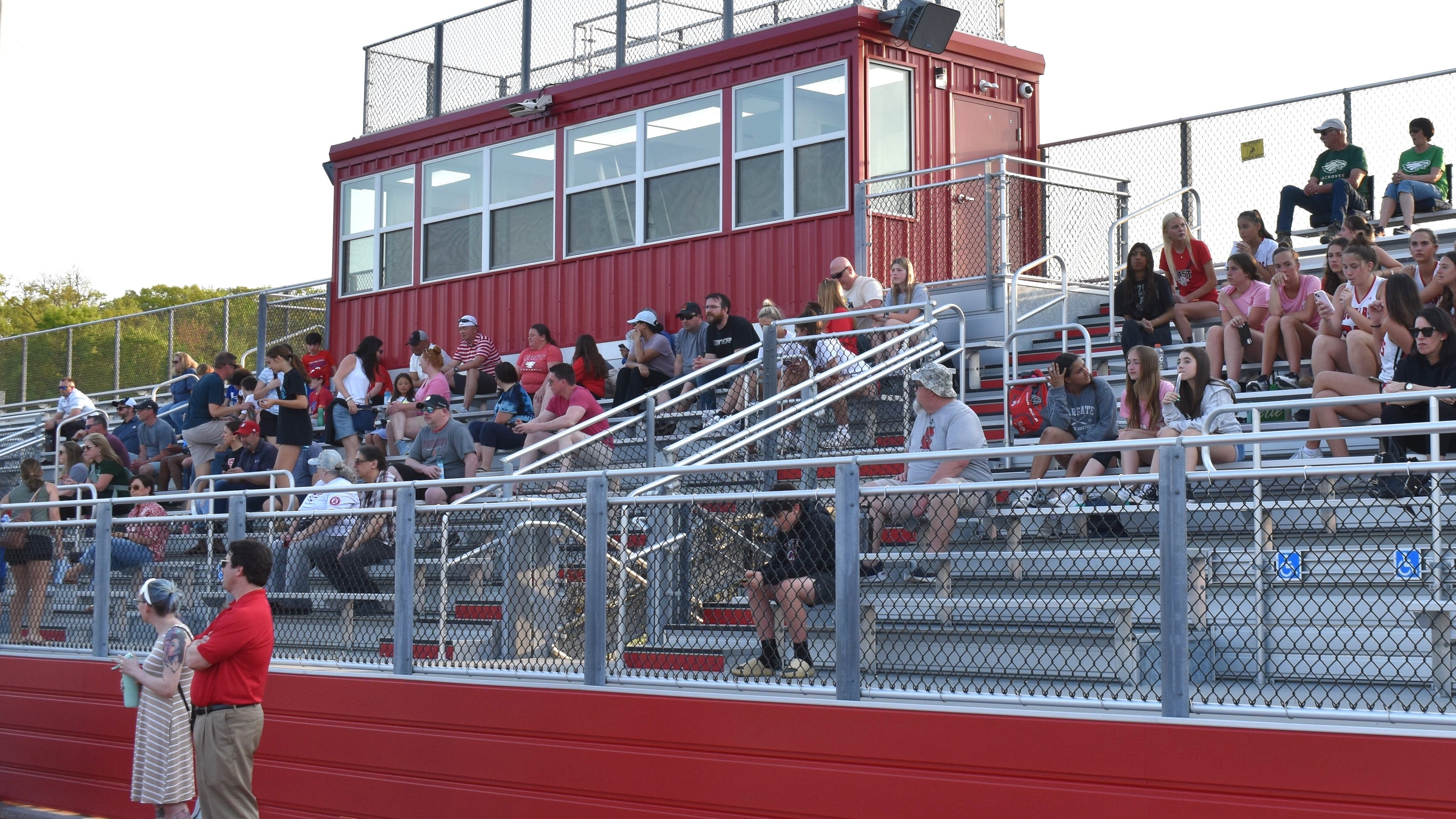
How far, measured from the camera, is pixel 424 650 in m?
8.15

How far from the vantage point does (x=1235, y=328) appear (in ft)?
32.9

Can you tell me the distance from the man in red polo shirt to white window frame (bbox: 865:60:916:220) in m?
8.16

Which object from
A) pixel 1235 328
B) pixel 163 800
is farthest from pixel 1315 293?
pixel 163 800

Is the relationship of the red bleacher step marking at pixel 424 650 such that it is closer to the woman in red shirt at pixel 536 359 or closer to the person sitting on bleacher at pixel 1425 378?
the person sitting on bleacher at pixel 1425 378

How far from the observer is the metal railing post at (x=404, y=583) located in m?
7.96

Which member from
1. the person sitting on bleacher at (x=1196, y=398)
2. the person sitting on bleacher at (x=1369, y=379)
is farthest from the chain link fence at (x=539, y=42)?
the person sitting on bleacher at (x=1369, y=379)

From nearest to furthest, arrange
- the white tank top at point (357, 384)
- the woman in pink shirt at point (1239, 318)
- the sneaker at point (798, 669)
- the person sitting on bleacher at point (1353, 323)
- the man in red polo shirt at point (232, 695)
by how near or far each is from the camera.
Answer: the sneaker at point (798, 669)
the man in red polo shirt at point (232, 695)
the person sitting on bleacher at point (1353, 323)
the woman in pink shirt at point (1239, 318)
the white tank top at point (357, 384)

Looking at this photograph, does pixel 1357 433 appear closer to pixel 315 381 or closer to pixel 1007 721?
pixel 1007 721

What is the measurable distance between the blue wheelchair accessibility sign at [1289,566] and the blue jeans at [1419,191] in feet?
27.4

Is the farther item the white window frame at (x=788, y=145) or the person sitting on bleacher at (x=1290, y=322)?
the white window frame at (x=788, y=145)

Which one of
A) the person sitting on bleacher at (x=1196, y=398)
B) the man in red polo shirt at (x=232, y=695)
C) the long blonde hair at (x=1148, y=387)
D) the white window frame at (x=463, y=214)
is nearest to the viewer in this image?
the man in red polo shirt at (x=232, y=695)

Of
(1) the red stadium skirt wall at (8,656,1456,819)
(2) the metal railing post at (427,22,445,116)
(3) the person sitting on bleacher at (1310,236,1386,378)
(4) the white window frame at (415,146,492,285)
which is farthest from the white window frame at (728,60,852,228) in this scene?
(1) the red stadium skirt wall at (8,656,1456,819)

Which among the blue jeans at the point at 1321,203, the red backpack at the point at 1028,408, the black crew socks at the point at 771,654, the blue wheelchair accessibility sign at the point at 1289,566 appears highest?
the blue jeans at the point at 1321,203

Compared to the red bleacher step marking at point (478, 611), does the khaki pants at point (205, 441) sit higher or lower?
higher
